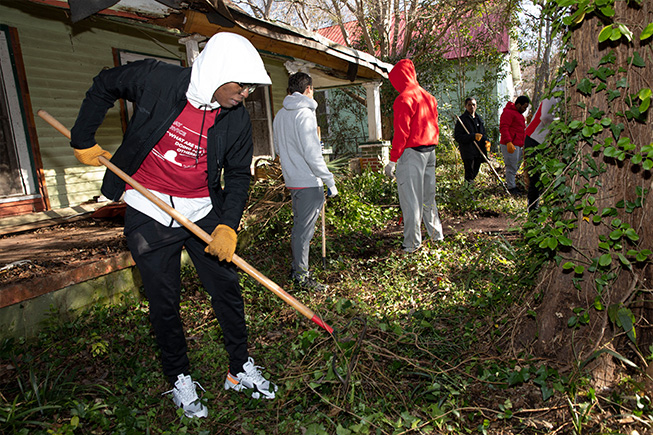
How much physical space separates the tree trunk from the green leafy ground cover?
24 centimetres

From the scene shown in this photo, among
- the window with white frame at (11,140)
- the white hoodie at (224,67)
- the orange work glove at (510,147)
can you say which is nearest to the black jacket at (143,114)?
the white hoodie at (224,67)

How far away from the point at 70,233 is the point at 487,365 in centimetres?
A: 464

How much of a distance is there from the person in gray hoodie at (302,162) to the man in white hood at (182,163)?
1500mm

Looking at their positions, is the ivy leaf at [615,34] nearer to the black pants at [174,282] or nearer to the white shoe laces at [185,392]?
the black pants at [174,282]

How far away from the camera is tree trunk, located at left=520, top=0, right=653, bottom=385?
2.20 m

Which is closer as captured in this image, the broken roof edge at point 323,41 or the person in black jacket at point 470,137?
the broken roof edge at point 323,41

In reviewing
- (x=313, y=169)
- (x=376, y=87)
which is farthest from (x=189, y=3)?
(x=376, y=87)

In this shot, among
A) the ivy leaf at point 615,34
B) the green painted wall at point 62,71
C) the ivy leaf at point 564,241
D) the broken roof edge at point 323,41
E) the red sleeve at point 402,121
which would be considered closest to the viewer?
the ivy leaf at point 615,34

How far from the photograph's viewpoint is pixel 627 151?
2227 millimetres

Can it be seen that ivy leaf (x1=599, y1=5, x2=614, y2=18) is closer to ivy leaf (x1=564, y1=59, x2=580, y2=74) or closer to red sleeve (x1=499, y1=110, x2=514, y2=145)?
ivy leaf (x1=564, y1=59, x2=580, y2=74)

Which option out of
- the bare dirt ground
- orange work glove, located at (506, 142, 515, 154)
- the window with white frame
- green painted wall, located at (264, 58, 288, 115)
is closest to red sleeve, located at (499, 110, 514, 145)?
orange work glove, located at (506, 142, 515, 154)

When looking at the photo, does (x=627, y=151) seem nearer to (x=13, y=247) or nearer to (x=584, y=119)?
(x=584, y=119)

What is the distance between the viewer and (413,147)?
4871mm

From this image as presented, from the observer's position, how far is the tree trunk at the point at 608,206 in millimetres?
2203
